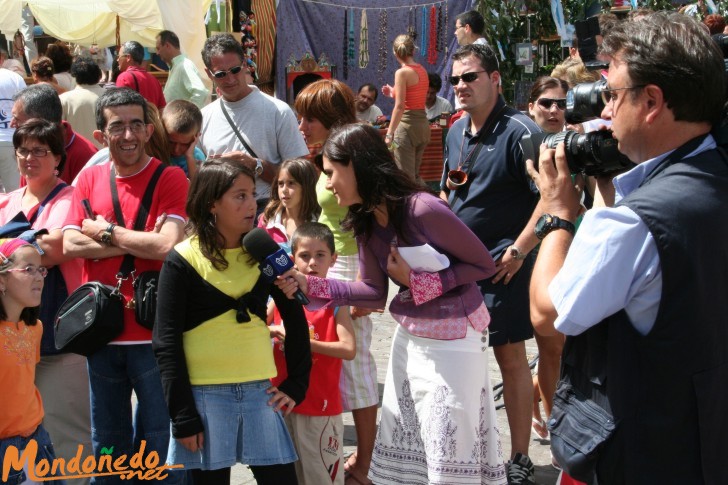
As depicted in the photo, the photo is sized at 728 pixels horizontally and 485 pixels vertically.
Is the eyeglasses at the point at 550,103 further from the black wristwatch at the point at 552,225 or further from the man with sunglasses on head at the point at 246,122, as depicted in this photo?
the black wristwatch at the point at 552,225

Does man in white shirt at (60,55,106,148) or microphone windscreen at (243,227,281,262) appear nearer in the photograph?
microphone windscreen at (243,227,281,262)

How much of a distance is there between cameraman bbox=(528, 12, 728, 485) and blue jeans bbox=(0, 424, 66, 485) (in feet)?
7.97

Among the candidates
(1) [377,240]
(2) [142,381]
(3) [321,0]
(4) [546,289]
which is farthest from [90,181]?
(3) [321,0]

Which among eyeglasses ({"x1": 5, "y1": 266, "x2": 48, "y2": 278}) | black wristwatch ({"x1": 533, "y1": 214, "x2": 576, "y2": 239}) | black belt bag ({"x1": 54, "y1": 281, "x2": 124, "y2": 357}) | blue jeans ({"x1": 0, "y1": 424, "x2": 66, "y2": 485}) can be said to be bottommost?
blue jeans ({"x1": 0, "y1": 424, "x2": 66, "y2": 485})

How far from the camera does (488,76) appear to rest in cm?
468

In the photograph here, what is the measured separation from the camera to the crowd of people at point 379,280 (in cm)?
214

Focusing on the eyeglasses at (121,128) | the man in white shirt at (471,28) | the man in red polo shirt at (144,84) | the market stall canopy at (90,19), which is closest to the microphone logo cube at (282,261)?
the eyeglasses at (121,128)

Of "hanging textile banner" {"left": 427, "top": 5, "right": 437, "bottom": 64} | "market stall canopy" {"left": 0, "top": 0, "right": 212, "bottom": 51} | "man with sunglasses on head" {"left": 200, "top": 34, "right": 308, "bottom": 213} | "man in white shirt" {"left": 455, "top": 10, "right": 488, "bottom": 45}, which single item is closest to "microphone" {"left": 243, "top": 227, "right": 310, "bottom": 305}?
"man with sunglasses on head" {"left": 200, "top": 34, "right": 308, "bottom": 213}

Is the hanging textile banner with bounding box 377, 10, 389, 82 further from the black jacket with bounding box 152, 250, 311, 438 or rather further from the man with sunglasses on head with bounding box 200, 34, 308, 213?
the black jacket with bounding box 152, 250, 311, 438

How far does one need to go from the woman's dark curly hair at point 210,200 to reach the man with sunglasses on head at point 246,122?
1699 millimetres

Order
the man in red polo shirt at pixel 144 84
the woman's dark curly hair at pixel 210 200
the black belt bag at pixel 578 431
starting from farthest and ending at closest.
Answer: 1. the man in red polo shirt at pixel 144 84
2. the woman's dark curly hair at pixel 210 200
3. the black belt bag at pixel 578 431

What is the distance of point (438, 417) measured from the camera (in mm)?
3547

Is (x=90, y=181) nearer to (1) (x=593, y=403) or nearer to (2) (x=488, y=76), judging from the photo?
(2) (x=488, y=76)

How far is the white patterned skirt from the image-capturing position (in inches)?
139
